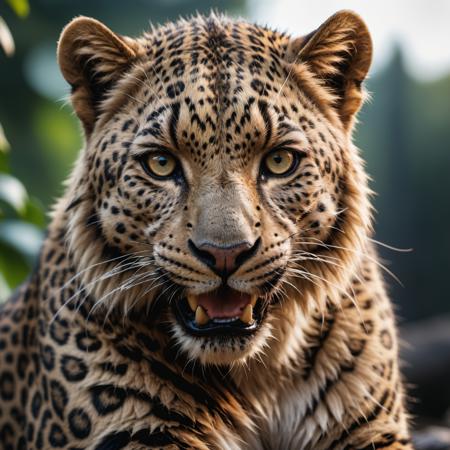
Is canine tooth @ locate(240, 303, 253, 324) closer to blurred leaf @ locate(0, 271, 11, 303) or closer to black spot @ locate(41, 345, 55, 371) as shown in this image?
black spot @ locate(41, 345, 55, 371)

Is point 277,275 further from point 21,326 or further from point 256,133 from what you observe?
point 21,326

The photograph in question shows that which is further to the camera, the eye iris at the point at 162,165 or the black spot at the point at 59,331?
the black spot at the point at 59,331

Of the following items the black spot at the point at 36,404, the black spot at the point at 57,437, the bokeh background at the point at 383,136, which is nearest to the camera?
the black spot at the point at 57,437

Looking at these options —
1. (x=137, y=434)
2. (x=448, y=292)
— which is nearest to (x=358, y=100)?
(x=137, y=434)

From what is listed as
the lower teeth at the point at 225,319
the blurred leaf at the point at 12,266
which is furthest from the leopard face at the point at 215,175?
the blurred leaf at the point at 12,266

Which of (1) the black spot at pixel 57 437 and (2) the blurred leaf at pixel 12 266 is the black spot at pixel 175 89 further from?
(2) the blurred leaf at pixel 12 266

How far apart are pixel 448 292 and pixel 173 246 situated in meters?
22.5

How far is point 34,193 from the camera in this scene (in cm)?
2984

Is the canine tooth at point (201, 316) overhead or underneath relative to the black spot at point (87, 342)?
overhead

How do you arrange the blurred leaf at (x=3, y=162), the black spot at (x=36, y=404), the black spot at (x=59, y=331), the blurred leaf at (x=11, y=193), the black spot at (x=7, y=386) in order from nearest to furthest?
1. the black spot at (x=59, y=331)
2. the black spot at (x=36, y=404)
3. the black spot at (x=7, y=386)
4. the blurred leaf at (x=11, y=193)
5. the blurred leaf at (x=3, y=162)

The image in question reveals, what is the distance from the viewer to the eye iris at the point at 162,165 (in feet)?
14.6

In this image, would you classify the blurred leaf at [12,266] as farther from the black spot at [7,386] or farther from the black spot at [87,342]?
the black spot at [87,342]

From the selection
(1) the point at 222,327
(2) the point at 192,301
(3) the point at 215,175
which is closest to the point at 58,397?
(2) the point at 192,301

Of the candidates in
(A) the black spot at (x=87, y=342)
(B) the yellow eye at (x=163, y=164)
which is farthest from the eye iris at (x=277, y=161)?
(A) the black spot at (x=87, y=342)
